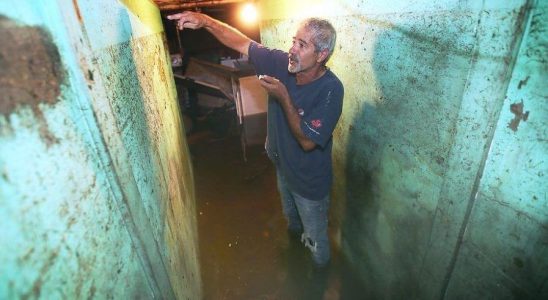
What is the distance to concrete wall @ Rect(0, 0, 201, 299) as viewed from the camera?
777 mm

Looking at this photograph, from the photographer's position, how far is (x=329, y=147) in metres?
2.87

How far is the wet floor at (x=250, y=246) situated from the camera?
334 centimetres

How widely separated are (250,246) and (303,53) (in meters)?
2.60

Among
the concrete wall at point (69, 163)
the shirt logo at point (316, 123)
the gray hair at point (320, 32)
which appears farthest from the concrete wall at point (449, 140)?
the concrete wall at point (69, 163)

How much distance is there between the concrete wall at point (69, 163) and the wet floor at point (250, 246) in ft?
6.51

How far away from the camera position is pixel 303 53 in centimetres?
252

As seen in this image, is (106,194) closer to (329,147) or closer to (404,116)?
(404,116)

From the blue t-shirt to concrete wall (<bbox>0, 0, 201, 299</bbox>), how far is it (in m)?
1.42

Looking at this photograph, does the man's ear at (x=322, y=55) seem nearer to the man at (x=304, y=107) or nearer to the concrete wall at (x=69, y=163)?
the man at (x=304, y=107)

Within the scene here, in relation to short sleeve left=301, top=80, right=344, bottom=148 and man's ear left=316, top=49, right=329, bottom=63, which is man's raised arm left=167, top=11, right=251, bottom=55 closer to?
man's ear left=316, top=49, right=329, bottom=63

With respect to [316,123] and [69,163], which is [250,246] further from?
[69,163]

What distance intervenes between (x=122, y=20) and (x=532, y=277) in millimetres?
2646

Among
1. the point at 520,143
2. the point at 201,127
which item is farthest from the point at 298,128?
the point at 201,127

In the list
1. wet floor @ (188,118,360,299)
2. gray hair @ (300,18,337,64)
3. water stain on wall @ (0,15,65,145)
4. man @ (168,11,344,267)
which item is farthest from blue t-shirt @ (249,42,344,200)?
water stain on wall @ (0,15,65,145)
